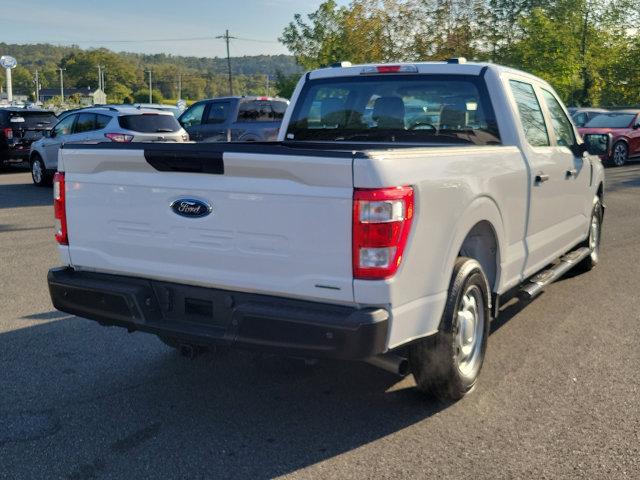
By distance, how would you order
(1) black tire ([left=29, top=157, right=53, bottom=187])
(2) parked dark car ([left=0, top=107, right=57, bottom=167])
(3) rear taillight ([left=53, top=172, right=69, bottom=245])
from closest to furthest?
(3) rear taillight ([left=53, top=172, right=69, bottom=245]) < (1) black tire ([left=29, top=157, right=53, bottom=187]) < (2) parked dark car ([left=0, top=107, right=57, bottom=167])

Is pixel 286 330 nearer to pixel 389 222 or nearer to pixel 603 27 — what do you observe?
pixel 389 222

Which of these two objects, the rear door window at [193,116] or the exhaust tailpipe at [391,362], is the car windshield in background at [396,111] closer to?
the exhaust tailpipe at [391,362]

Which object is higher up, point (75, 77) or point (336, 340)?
point (75, 77)

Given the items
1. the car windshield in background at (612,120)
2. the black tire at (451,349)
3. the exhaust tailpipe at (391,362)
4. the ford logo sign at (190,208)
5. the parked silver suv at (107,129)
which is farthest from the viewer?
the car windshield in background at (612,120)

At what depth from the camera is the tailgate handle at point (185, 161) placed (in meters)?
3.40

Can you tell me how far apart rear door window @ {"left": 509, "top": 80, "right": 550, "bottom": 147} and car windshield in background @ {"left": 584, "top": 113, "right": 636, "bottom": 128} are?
17707 millimetres

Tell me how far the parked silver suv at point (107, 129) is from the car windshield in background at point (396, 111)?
8.74 m

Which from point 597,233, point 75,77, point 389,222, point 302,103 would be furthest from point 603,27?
point 75,77

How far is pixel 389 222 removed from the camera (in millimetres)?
3139

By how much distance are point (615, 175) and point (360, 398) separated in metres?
16.8

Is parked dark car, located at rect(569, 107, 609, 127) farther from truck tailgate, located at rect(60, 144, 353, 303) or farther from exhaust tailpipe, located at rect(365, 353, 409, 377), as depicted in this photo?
truck tailgate, located at rect(60, 144, 353, 303)

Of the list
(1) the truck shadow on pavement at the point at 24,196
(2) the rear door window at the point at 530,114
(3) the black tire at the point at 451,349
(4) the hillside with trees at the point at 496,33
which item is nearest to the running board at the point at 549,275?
(3) the black tire at the point at 451,349

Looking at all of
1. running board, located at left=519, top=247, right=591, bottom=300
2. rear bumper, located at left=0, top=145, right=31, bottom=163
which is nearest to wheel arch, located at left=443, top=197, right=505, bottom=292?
running board, located at left=519, top=247, right=591, bottom=300

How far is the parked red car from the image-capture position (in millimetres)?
21109
